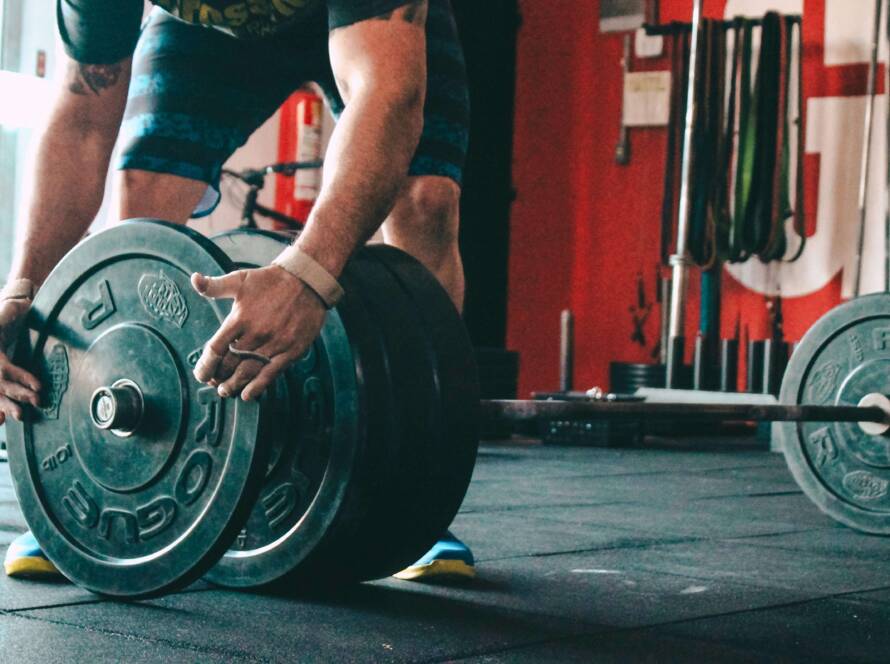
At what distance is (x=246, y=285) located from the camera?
121 centimetres

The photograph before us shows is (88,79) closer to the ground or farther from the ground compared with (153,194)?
farther from the ground

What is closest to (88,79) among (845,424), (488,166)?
(845,424)

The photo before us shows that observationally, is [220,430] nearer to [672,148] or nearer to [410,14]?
[410,14]

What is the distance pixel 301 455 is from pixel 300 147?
3.47 metres

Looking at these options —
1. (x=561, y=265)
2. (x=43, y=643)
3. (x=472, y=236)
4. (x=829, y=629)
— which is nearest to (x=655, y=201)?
(x=561, y=265)

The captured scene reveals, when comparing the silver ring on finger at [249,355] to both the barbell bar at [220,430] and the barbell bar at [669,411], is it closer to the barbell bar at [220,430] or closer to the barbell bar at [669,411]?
the barbell bar at [220,430]

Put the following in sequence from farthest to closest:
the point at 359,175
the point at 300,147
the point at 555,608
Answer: the point at 300,147 → the point at 555,608 → the point at 359,175

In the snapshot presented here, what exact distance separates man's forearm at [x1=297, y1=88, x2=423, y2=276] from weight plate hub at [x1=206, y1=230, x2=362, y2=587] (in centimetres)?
11

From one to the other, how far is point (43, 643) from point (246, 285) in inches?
14.9

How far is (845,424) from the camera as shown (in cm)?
233

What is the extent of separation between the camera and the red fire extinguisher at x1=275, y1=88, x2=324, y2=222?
4.77m

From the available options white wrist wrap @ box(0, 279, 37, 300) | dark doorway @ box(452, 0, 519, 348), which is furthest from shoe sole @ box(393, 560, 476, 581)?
dark doorway @ box(452, 0, 519, 348)

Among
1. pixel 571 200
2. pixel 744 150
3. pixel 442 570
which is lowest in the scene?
pixel 442 570

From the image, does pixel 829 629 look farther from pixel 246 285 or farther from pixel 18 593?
pixel 18 593
